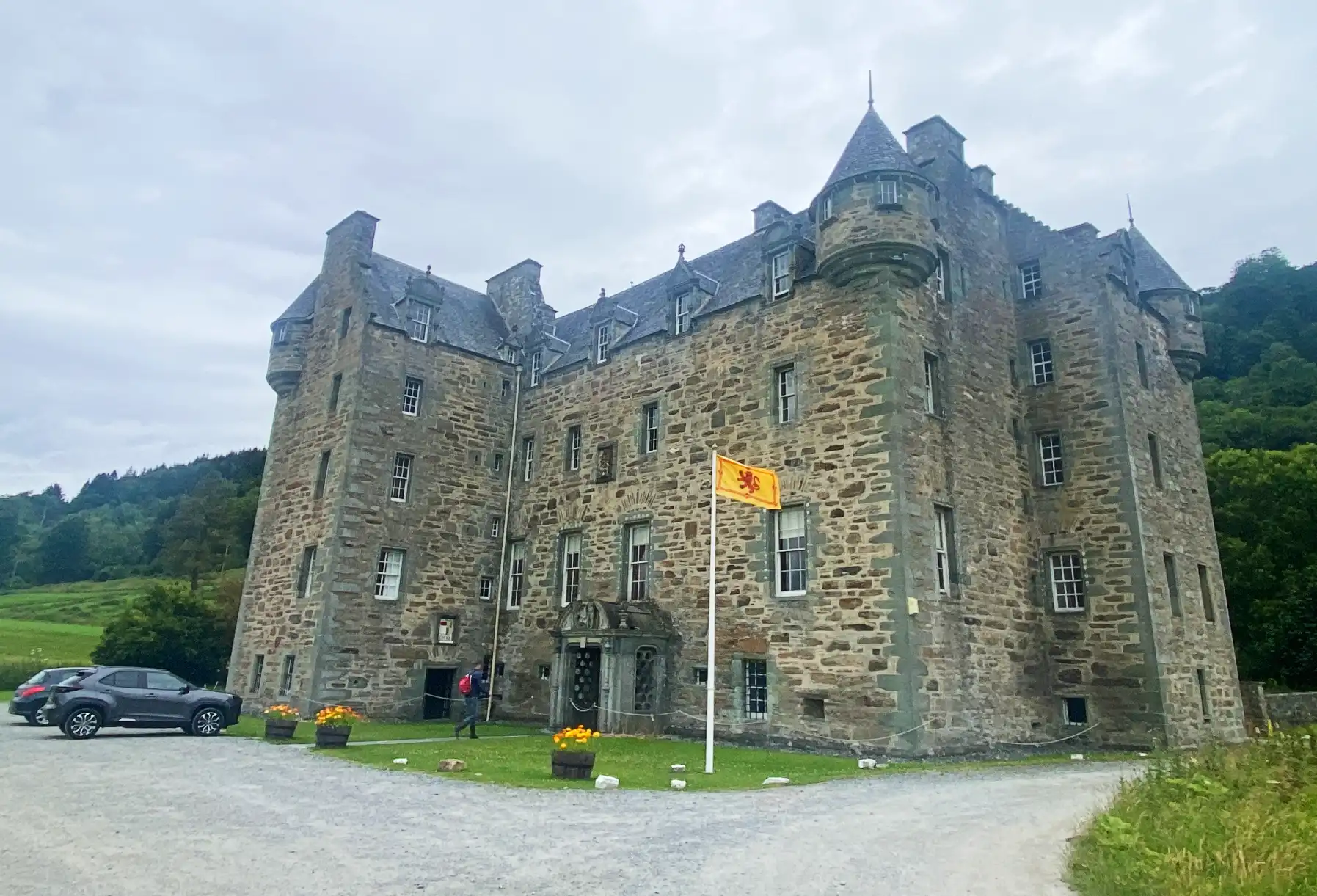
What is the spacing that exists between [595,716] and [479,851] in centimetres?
1552

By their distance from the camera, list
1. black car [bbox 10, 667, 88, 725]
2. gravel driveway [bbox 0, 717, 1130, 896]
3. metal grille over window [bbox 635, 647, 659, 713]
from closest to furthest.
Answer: gravel driveway [bbox 0, 717, 1130, 896], black car [bbox 10, 667, 88, 725], metal grille over window [bbox 635, 647, 659, 713]

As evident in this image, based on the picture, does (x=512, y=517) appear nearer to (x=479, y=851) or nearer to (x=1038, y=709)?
(x=1038, y=709)

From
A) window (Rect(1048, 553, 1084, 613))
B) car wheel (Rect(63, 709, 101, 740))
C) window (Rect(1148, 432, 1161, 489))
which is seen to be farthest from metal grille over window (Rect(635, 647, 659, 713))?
window (Rect(1148, 432, 1161, 489))

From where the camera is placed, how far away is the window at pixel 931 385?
20.8 metres

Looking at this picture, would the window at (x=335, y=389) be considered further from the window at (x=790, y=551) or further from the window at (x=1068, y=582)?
the window at (x=1068, y=582)

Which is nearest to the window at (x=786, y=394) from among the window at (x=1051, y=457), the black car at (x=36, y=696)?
the window at (x=1051, y=457)

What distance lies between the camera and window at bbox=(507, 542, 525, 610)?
28.5 meters

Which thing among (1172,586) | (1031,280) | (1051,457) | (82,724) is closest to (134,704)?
(82,724)

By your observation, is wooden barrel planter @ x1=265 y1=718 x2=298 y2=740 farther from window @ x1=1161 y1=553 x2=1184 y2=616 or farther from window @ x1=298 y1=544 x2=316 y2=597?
window @ x1=1161 y1=553 x2=1184 y2=616

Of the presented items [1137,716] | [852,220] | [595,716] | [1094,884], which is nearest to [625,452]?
[595,716]

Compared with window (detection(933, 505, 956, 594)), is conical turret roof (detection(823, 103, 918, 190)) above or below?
above

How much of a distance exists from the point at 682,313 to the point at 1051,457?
11695 millimetres

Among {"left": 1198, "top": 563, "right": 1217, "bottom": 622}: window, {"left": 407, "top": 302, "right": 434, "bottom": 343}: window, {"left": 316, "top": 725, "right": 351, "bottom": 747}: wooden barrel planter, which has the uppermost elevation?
{"left": 407, "top": 302, "right": 434, "bottom": 343}: window

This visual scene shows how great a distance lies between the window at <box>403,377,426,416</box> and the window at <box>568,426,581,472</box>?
17.2 ft
